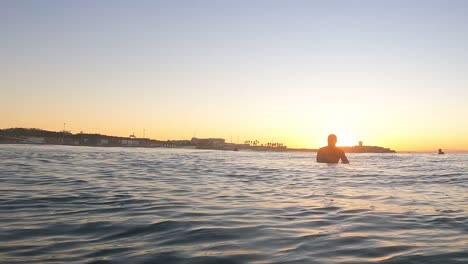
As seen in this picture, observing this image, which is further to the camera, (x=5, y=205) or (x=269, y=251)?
(x=5, y=205)

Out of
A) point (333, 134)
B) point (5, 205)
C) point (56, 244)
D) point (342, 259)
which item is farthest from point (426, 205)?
point (333, 134)

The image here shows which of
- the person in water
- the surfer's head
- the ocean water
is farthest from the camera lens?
the person in water

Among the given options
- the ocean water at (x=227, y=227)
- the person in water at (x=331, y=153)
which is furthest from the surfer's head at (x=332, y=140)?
the ocean water at (x=227, y=227)

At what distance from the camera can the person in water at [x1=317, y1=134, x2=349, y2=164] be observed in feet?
87.2

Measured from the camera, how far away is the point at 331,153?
2797 cm

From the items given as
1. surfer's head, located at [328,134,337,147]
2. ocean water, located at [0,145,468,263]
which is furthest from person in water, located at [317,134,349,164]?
ocean water, located at [0,145,468,263]

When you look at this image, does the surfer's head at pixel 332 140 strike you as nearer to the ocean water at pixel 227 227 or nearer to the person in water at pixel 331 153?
Result: the person in water at pixel 331 153

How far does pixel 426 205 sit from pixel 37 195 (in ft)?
31.5

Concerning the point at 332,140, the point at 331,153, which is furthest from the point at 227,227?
the point at 331,153

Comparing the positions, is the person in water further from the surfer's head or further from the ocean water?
the ocean water

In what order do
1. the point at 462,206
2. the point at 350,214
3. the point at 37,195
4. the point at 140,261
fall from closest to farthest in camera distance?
1. the point at 140,261
2. the point at 350,214
3. the point at 462,206
4. the point at 37,195

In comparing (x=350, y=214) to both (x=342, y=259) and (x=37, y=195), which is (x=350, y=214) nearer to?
(x=342, y=259)

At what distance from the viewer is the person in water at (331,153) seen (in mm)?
26591

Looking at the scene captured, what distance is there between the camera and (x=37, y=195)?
963cm
